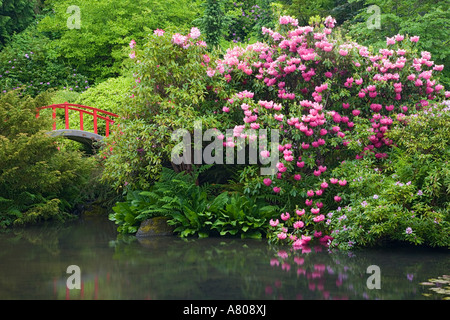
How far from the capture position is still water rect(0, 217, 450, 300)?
5832 millimetres

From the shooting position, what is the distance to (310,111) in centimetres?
933

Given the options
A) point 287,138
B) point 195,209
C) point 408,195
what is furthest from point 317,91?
point 195,209

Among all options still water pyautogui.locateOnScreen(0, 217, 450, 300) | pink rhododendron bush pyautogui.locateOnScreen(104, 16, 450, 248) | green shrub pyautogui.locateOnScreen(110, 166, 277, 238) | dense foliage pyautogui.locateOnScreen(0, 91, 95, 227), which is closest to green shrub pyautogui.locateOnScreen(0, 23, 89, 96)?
dense foliage pyautogui.locateOnScreen(0, 91, 95, 227)

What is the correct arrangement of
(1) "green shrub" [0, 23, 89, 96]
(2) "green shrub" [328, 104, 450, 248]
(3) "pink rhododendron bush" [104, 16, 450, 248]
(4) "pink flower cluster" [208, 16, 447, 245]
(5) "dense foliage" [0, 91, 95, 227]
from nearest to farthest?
(2) "green shrub" [328, 104, 450, 248], (3) "pink rhododendron bush" [104, 16, 450, 248], (4) "pink flower cluster" [208, 16, 447, 245], (5) "dense foliage" [0, 91, 95, 227], (1) "green shrub" [0, 23, 89, 96]

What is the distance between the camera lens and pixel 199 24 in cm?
2161

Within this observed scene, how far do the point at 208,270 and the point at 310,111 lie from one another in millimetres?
3626

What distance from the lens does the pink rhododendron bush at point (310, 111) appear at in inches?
363

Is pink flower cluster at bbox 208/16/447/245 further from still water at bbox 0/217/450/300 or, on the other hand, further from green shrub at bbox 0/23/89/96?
green shrub at bbox 0/23/89/96

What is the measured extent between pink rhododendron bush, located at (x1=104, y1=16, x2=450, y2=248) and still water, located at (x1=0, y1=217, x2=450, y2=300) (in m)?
0.90

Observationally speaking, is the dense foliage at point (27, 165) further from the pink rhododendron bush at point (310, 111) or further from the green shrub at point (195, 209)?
the pink rhododendron bush at point (310, 111)

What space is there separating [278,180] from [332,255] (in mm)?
2060

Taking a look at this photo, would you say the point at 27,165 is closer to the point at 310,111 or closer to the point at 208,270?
the point at 310,111

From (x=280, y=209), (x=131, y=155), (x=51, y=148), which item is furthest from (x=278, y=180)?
(x=51, y=148)

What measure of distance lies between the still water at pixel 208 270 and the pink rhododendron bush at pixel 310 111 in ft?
2.96
